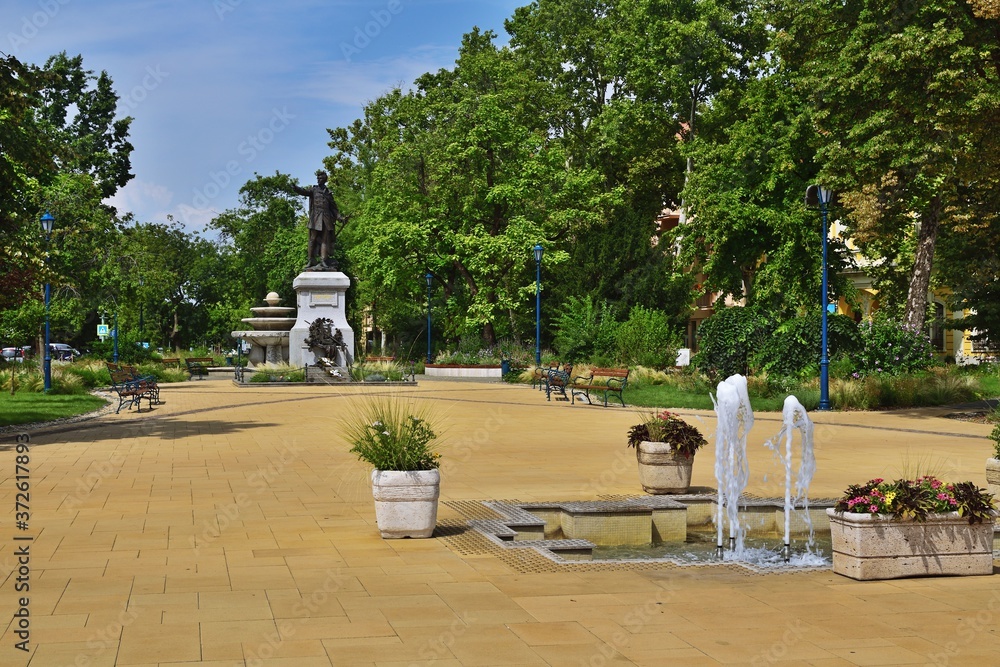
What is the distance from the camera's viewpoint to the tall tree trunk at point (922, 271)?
30.4 metres

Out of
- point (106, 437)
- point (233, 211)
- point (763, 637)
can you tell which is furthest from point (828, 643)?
point (233, 211)

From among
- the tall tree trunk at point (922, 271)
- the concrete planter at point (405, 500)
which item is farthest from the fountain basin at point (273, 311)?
the concrete planter at point (405, 500)

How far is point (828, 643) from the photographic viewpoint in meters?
6.08

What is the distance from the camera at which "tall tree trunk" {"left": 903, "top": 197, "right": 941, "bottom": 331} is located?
30.4 metres

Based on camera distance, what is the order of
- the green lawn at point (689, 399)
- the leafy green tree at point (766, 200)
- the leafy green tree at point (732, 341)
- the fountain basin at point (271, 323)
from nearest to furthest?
the green lawn at point (689, 399) < the leafy green tree at point (732, 341) < the leafy green tree at point (766, 200) < the fountain basin at point (271, 323)

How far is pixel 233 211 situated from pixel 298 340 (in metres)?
42.5

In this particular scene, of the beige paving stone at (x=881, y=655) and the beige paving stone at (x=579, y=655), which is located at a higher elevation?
the beige paving stone at (x=579, y=655)

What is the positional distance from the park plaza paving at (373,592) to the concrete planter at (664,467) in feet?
1.47

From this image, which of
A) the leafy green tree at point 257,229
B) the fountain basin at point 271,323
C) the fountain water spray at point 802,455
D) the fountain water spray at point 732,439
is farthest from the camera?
the leafy green tree at point 257,229

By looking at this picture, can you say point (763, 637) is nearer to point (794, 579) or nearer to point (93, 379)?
point (794, 579)

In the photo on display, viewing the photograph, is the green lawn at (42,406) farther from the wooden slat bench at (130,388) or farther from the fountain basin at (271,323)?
the fountain basin at (271,323)

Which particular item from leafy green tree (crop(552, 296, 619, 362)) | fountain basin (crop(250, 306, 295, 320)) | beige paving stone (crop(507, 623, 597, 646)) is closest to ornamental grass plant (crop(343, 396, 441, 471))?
beige paving stone (crop(507, 623, 597, 646))

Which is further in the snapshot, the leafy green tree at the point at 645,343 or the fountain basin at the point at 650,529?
the leafy green tree at the point at 645,343

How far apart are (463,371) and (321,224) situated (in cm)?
830
